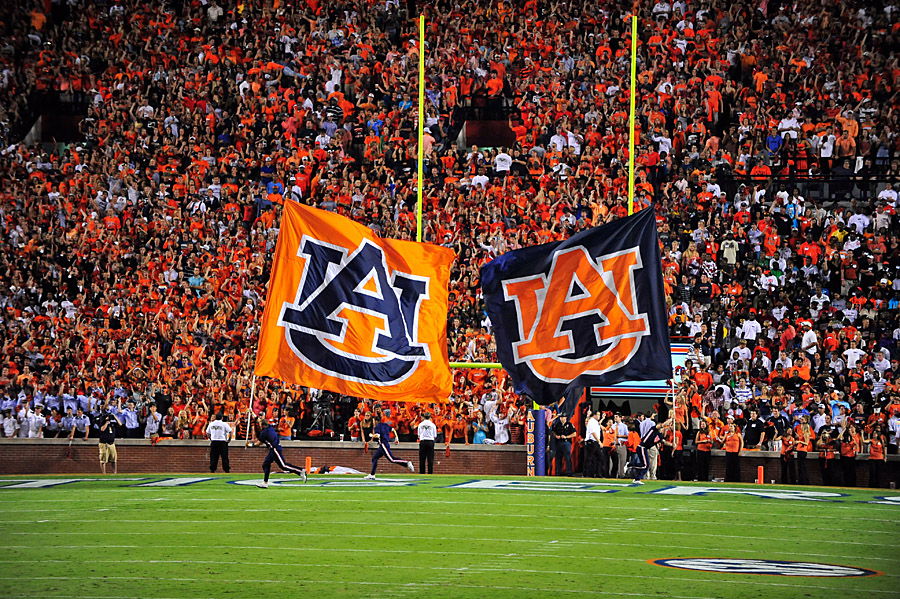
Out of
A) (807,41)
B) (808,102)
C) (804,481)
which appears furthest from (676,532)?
(807,41)

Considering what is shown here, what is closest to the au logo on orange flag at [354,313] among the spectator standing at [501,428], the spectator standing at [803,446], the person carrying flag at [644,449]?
the person carrying flag at [644,449]

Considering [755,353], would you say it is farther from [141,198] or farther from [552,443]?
[141,198]

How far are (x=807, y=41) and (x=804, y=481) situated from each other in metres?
13.1

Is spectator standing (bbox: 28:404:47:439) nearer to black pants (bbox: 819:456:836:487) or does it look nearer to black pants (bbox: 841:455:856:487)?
black pants (bbox: 819:456:836:487)

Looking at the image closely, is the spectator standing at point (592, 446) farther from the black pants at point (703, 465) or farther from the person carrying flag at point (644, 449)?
the black pants at point (703, 465)

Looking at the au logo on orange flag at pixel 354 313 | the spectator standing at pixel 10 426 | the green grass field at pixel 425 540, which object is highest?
the au logo on orange flag at pixel 354 313

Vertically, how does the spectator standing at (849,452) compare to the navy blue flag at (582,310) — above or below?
below

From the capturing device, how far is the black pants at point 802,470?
2197 cm

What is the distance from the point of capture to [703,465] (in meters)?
22.5

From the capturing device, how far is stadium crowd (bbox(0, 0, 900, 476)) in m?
24.5

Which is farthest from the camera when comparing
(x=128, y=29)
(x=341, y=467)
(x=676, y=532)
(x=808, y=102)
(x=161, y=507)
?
(x=128, y=29)

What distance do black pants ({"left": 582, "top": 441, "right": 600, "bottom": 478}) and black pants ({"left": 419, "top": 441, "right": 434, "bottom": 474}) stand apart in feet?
9.30

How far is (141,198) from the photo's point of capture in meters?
29.9

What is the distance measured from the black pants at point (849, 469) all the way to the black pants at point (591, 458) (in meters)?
4.28
